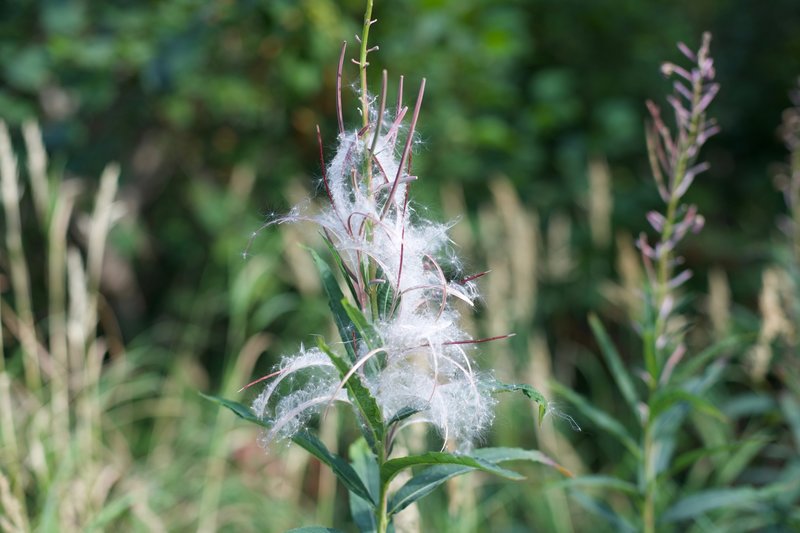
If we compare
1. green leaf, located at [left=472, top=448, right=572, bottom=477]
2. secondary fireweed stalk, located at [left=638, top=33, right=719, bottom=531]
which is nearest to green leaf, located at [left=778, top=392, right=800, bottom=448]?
secondary fireweed stalk, located at [left=638, top=33, right=719, bottom=531]

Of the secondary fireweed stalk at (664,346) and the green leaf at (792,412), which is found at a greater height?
the secondary fireweed stalk at (664,346)

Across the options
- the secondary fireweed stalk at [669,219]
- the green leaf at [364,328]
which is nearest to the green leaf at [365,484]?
the green leaf at [364,328]

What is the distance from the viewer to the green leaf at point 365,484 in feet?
3.21

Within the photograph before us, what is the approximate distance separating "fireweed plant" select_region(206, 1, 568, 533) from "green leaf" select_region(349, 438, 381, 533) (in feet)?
→ 0.13

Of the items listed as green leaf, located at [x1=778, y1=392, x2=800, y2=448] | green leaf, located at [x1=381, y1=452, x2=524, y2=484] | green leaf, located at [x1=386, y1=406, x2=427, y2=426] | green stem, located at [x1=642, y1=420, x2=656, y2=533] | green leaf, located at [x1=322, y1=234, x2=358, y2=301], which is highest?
green leaf, located at [x1=322, y1=234, x2=358, y2=301]

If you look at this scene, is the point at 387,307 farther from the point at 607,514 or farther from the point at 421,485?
the point at 607,514

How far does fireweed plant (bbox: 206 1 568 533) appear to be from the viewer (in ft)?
2.73

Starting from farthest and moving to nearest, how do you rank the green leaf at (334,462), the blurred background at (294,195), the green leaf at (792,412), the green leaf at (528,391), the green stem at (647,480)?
the blurred background at (294,195)
the green leaf at (792,412)
the green stem at (647,480)
the green leaf at (334,462)
the green leaf at (528,391)

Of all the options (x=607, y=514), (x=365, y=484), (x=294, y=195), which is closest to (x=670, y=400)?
(x=607, y=514)

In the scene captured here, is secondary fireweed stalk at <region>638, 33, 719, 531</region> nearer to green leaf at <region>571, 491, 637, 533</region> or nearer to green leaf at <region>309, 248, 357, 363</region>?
Result: green leaf at <region>571, 491, 637, 533</region>

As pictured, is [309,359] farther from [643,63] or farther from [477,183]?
[643,63]

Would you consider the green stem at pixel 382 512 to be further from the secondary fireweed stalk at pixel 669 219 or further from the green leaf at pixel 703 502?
the green leaf at pixel 703 502

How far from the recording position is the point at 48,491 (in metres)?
1.74

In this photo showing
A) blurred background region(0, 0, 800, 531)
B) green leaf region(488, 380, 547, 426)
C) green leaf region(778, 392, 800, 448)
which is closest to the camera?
green leaf region(488, 380, 547, 426)
